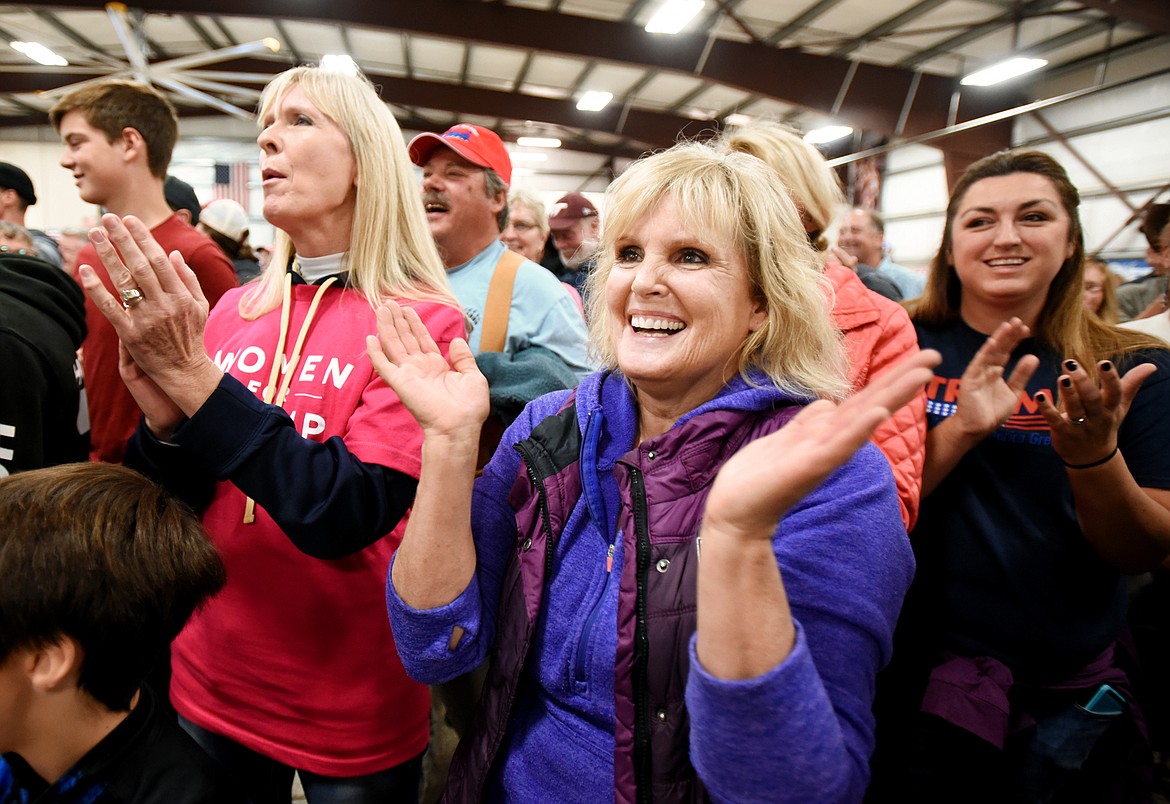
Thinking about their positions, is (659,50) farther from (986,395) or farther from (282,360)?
(282,360)

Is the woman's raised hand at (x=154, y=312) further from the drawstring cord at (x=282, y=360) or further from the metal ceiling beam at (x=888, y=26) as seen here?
the metal ceiling beam at (x=888, y=26)

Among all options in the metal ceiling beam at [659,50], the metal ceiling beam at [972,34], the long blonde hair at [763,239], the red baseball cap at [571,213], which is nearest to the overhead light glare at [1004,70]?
the metal ceiling beam at [972,34]

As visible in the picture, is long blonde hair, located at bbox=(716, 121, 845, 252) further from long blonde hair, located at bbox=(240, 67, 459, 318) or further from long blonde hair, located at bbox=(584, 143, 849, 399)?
long blonde hair, located at bbox=(240, 67, 459, 318)

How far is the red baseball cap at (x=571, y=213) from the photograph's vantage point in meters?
3.86

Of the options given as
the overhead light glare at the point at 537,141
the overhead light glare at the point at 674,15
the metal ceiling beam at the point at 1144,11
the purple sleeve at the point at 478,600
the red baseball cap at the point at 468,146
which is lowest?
the purple sleeve at the point at 478,600

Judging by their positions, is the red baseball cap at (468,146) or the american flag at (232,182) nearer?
the red baseball cap at (468,146)

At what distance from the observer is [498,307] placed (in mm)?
2012

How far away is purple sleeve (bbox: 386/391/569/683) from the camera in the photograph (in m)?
1.08

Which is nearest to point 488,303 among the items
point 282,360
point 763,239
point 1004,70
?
point 282,360

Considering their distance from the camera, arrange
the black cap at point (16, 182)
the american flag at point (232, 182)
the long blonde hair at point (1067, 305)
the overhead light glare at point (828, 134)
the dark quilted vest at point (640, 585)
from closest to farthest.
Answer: the dark quilted vest at point (640, 585) < the long blonde hair at point (1067, 305) < the black cap at point (16, 182) < the overhead light glare at point (828, 134) < the american flag at point (232, 182)

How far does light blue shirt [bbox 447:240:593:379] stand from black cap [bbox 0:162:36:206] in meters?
3.17

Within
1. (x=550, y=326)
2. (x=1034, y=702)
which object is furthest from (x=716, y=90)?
(x=1034, y=702)

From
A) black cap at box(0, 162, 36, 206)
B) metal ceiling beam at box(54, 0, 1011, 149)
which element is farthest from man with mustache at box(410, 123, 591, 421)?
metal ceiling beam at box(54, 0, 1011, 149)

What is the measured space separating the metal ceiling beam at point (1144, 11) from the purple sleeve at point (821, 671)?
8.41 m
